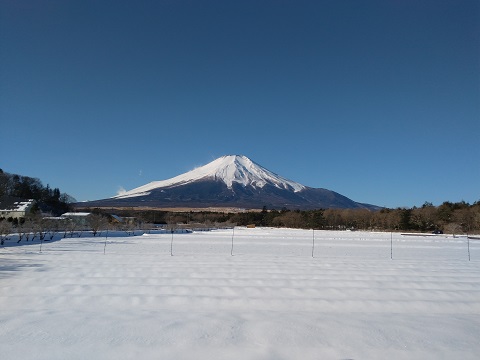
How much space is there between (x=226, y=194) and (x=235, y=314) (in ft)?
509

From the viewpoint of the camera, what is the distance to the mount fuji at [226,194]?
479 ft

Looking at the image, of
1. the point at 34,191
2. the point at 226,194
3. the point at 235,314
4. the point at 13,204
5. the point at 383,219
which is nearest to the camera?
the point at 235,314

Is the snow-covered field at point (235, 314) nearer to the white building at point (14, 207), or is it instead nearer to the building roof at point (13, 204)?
the white building at point (14, 207)

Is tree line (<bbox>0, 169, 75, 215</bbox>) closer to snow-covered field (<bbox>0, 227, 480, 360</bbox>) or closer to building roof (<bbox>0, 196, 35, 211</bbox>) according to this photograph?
building roof (<bbox>0, 196, 35, 211</bbox>)

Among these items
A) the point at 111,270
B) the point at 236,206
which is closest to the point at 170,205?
the point at 236,206

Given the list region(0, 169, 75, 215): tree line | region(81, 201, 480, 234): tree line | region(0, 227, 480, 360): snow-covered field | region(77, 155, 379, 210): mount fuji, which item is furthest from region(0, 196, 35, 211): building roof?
region(77, 155, 379, 210): mount fuji

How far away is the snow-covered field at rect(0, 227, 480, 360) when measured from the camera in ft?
15.2

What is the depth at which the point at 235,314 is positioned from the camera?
6105 mm

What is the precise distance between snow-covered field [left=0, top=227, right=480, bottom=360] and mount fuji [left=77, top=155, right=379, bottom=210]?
126 m

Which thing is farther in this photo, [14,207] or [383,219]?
[383,219]

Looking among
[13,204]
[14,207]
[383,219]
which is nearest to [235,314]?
[14,207]

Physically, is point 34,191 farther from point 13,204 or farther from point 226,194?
point 226,194

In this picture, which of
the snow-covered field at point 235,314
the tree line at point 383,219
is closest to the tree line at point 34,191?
the tree line at point 383,219

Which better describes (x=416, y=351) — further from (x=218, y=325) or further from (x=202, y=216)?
(x=202, y=216)
